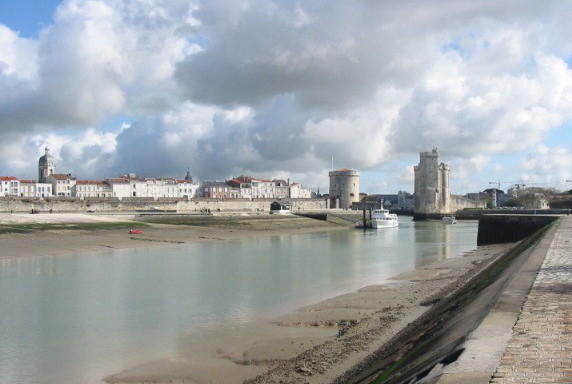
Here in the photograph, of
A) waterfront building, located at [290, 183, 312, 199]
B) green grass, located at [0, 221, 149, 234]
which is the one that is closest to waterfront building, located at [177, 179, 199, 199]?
waterfront building, located at [290, 183, 312, 199]

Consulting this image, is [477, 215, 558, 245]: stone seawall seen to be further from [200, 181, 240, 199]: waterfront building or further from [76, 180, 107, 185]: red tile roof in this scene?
[200, 181, 240, 199]: waterfront building

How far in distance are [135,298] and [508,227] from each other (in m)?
25.6

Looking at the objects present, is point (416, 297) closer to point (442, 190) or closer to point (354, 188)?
point (442, 190)

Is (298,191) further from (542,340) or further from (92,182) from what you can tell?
(542,340)

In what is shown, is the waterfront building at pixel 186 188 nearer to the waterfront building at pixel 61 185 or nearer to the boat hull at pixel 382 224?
the waterfront building at pixel 61 185

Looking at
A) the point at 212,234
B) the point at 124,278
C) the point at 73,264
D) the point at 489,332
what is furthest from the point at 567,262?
the point at 212,234

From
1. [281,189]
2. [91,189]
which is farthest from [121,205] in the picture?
[281,189]

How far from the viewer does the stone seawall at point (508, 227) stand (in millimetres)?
32344

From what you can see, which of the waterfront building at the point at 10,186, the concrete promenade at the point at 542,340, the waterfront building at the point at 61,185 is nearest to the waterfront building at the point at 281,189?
the waterfront building at the point at 61,185

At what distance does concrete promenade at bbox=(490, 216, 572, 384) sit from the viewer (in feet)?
14.3

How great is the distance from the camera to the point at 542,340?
17.8 ft

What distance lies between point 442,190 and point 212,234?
214 ft

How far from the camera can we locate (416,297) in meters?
13.5

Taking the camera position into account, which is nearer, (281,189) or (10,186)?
(10,186)
